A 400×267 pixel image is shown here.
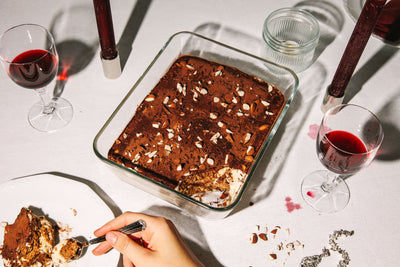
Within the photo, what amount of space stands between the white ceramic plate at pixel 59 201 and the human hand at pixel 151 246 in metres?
0.08

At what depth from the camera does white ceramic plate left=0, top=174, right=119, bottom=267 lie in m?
1.07

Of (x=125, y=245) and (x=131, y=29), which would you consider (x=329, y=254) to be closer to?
(x=125, y=245)

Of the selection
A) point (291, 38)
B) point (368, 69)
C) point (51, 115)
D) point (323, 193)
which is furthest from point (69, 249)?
point (368, 69)

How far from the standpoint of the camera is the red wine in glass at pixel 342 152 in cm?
99

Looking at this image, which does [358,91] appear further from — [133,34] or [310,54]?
[133,34]

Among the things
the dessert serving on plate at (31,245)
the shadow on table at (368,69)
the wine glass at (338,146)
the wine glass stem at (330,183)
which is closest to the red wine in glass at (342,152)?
the wine glass at (338,146)

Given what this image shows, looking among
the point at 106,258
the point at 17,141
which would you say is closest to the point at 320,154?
the point at 106,258

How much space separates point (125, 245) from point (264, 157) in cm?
49

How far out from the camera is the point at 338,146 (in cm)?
107

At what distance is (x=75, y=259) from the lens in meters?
1.03

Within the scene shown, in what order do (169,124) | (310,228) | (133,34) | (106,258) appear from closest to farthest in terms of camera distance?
(106,258) → (310,228) → (169,124) → (133,34)

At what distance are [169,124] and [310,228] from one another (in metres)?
0.50

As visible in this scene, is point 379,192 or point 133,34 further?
point 133,34

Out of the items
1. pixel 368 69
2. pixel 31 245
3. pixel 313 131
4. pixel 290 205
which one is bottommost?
pixel 31 245
